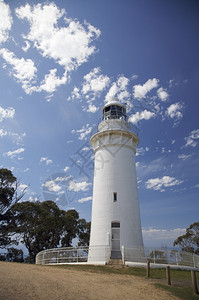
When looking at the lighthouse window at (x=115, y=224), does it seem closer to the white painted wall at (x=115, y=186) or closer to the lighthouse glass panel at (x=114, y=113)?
the white painted wall at (x=115, y=186)

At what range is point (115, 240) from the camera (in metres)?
15.7

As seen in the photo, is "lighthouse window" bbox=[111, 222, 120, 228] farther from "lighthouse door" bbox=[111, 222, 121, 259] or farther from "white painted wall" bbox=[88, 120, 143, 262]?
"white painted wall" bbox=[88, 120, 143, 262]

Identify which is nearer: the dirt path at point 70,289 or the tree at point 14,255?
the dirt path at point 70,289

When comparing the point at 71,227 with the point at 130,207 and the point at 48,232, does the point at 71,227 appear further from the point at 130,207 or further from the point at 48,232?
the point at 130,207

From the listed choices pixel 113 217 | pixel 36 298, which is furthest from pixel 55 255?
pixel 36 298

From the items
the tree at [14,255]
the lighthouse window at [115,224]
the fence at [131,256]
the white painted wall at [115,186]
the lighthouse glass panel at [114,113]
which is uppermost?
the lighthouse glass panel at [114,113]

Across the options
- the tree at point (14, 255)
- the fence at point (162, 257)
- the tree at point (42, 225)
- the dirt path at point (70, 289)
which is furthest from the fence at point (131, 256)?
the tree at point (14, 255)

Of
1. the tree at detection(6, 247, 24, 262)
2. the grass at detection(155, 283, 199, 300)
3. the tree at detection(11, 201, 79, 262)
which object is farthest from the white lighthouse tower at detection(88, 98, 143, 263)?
the tree at detection(6, 247, 24, 262)

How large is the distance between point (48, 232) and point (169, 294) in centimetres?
2105

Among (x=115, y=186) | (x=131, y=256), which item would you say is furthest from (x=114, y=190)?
(x=131, y=256)

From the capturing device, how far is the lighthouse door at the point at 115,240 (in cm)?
1537

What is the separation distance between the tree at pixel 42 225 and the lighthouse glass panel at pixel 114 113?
12.0 meters

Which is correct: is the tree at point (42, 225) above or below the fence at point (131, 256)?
above

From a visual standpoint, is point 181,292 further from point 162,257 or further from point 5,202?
point 5,202
